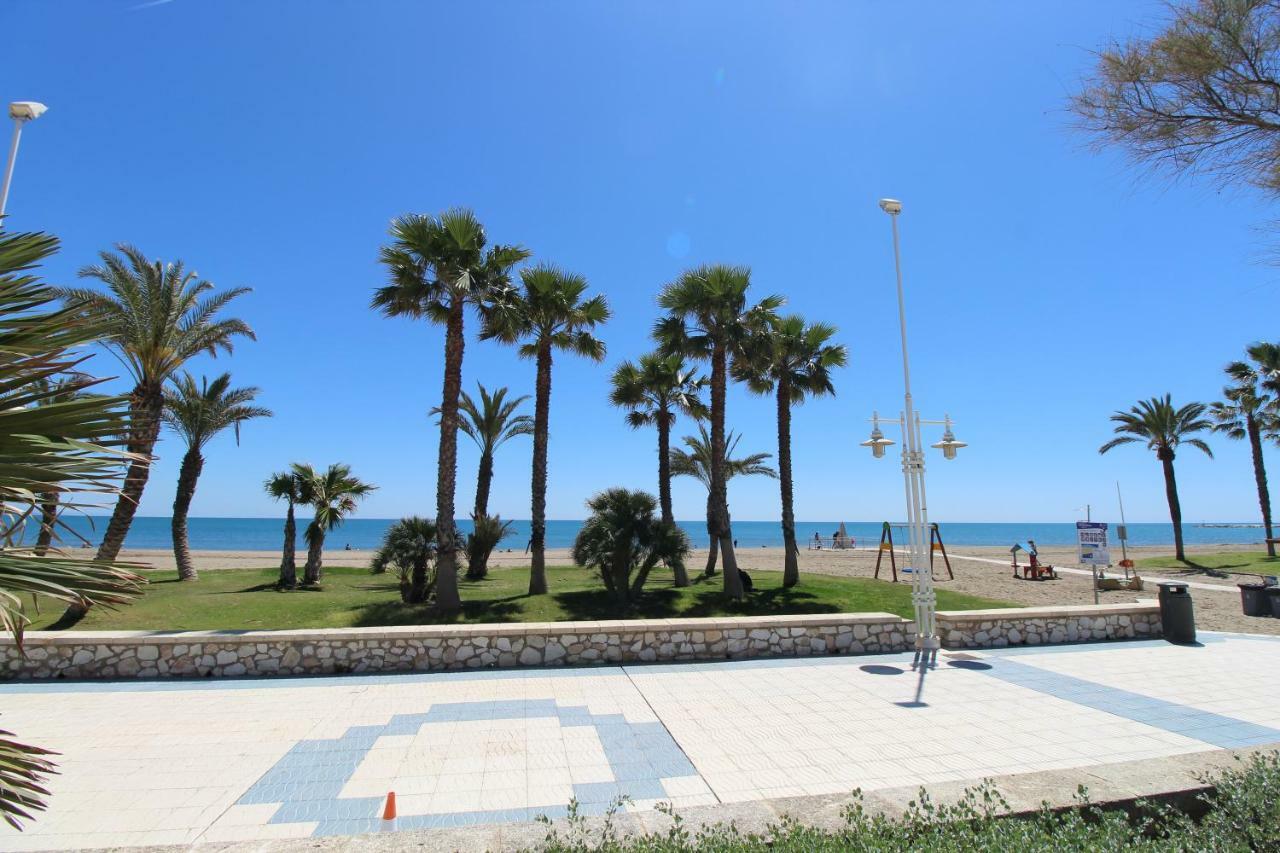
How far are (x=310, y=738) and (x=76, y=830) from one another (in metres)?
2.13

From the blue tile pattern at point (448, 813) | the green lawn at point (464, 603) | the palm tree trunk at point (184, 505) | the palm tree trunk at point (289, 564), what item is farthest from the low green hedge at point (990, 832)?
the palm tree trunk at point (184, 505)

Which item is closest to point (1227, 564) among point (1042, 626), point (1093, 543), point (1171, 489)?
point (1171, 489)

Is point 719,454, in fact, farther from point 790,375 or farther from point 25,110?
point 25,110

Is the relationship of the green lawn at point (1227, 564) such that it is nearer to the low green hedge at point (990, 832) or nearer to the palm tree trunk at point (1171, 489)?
the palm tree trunk at point (1171, 489)

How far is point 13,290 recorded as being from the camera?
3033 mm

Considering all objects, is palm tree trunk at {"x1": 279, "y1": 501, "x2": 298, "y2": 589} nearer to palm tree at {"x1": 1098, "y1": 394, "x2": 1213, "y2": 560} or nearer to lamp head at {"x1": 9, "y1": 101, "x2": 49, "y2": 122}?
lamp head at {"x1": 9, "y1": 101, "x2": 49, "y2": 122}

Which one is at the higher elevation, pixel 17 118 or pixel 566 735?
pixel 17 118

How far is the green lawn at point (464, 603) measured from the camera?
12.7 metres

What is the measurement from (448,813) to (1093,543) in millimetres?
15920

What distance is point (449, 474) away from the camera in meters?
14.4

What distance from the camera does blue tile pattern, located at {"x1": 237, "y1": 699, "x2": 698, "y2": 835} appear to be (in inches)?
184

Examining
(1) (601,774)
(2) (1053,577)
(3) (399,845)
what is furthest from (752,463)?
(3) (399,845)

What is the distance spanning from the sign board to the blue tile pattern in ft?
42.7

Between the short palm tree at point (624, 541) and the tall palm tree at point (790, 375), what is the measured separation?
532cm
